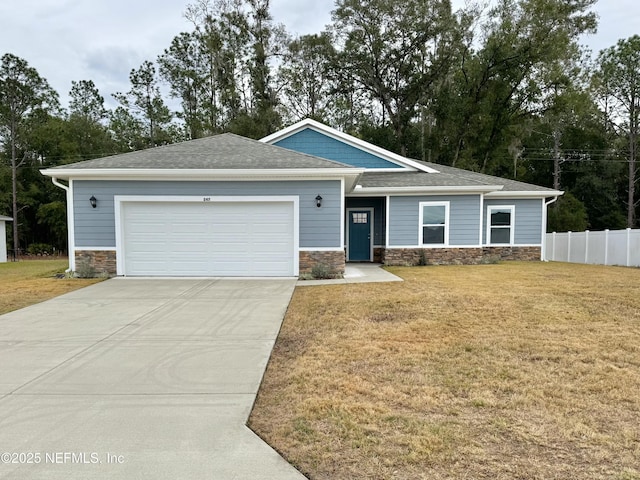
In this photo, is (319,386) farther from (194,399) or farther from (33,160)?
(33,160)

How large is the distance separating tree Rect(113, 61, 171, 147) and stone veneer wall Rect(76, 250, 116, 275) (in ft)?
74.4

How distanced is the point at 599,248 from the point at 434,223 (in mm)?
6945

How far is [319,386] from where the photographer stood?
144 inches

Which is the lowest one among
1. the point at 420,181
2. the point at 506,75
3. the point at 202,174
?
the point at 202,174

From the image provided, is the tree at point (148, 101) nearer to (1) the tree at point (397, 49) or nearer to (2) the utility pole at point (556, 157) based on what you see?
(1) the tree at point (397, 49)

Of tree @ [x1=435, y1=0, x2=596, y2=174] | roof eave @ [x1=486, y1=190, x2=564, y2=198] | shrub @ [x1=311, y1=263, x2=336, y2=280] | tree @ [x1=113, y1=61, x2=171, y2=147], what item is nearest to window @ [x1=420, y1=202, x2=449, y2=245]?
roof eave @ [x1=486, y1=190, x2=564, y2=198]

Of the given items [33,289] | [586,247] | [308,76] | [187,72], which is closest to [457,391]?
[33,289]

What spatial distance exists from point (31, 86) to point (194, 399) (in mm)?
33309

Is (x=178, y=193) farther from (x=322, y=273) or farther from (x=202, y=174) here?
(x=322, y=273)

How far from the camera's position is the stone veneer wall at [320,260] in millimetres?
10484

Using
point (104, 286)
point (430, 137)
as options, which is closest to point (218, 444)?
point (104, 286)

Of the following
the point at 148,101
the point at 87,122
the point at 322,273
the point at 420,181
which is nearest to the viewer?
the point at 322,273

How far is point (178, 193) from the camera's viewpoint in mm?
10375

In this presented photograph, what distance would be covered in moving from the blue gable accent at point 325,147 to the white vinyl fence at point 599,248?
26.3 feet
